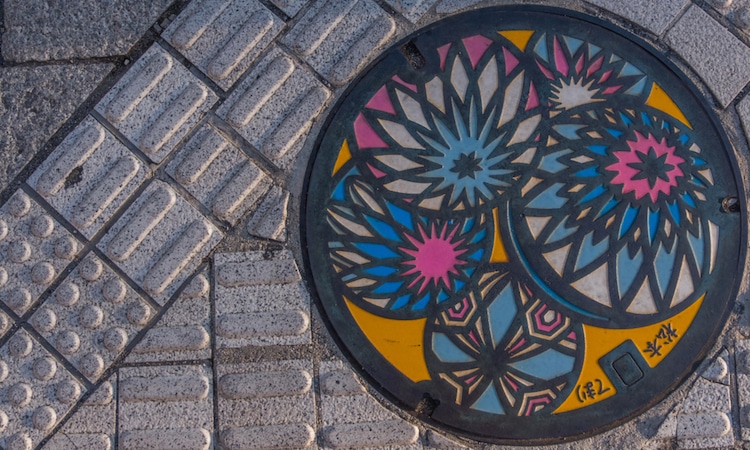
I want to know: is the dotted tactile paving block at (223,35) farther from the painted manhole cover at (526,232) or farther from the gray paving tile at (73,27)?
the painted manhole cover at (526,232)

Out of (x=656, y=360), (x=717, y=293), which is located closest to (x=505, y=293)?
(x=656, y=360)

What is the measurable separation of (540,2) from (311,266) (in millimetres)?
1305

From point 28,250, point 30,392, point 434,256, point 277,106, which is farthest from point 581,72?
point 30,392

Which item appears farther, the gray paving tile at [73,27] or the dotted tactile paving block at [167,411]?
the gray paving tile at [73,27]

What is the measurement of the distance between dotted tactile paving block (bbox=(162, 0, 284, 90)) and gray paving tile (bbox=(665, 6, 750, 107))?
58.8 inches

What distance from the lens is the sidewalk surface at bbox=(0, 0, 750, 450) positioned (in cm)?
221

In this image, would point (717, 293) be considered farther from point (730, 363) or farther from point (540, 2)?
point (540, 2)

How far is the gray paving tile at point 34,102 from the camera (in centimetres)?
232

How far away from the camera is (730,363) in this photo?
2.23 metres

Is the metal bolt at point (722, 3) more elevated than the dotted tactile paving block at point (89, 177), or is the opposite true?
the metal bolt at point (722, 3)

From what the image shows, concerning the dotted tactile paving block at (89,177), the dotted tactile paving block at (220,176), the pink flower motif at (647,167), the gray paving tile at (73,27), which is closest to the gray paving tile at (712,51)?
the pink flower motif at (647,167)

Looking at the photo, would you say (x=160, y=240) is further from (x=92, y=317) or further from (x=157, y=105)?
(x=157, y=105)

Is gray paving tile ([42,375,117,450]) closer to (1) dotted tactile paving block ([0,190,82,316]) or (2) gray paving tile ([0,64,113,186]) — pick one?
(1) dotted tactile paving block ([0,190,82,316])

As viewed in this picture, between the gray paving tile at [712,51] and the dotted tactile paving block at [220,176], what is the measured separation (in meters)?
1.62
